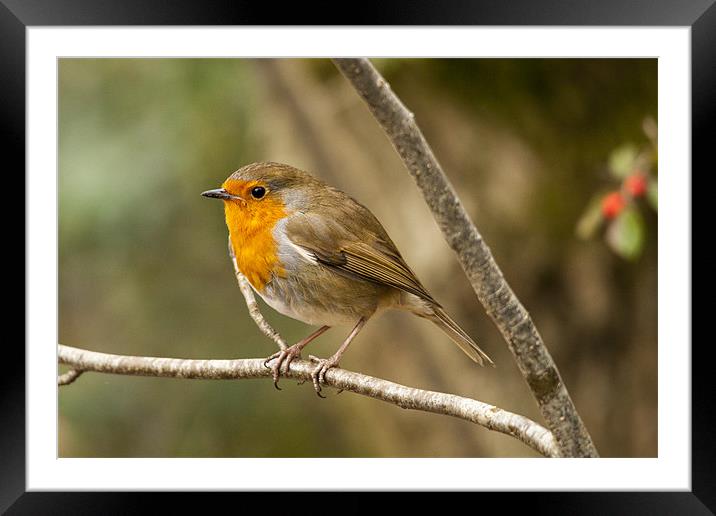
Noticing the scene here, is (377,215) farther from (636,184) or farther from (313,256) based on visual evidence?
(636,184)

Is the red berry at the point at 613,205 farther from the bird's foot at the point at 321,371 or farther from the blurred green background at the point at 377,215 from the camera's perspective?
the bird's foot at the point at 321,371

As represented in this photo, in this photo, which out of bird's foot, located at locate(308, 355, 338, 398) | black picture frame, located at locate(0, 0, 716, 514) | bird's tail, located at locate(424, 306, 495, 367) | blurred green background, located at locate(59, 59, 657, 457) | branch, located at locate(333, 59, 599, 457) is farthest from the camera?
blurred green background, located at locate(59, 59, 657, 457)

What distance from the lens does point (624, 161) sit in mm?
2471

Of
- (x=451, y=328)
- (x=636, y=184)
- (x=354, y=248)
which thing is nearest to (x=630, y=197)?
(x=636, y=184)

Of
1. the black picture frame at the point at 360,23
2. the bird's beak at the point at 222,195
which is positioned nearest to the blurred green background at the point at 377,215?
the black picture frame at the point at 360,23

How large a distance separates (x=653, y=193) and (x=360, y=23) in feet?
3.09

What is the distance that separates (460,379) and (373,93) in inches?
66.9

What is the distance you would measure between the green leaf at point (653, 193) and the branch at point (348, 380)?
31.3 inches

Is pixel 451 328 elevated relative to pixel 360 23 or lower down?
lower down

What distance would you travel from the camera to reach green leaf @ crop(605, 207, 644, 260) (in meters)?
2.47

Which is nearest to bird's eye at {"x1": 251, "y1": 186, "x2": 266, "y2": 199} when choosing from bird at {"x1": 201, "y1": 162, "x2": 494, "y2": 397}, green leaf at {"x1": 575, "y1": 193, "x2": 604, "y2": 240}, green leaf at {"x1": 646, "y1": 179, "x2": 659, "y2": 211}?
bird at {"x1": 201, "y1": 162, "x2": 494, "y2": 397}

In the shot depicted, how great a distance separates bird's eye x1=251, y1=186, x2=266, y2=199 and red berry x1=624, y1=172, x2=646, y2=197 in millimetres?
1052

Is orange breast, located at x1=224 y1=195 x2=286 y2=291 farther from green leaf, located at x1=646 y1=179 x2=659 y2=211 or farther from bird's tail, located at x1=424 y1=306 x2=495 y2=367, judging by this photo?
green leaf, located at x1=646 y1=179 x2=659 y2=211

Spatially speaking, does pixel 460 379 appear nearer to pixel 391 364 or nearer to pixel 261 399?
pixel 391 364
